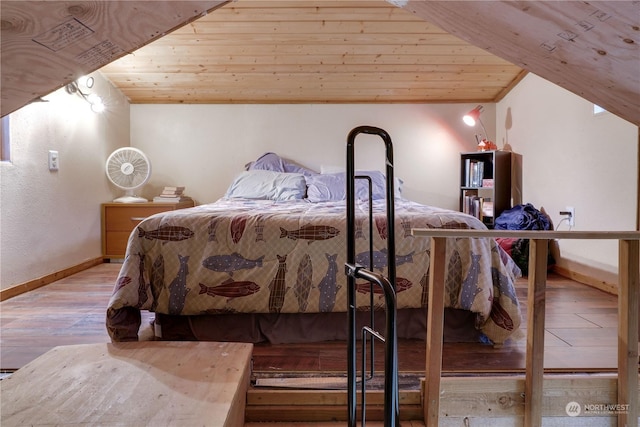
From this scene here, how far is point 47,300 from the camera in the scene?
2.78m

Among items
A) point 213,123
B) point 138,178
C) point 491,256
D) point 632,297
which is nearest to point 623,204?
point 491,256

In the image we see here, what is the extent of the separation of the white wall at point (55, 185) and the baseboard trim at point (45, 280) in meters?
0.03

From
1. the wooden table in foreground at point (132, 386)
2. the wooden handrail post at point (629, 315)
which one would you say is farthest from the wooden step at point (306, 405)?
the wooden handrail post at point (629, 315)

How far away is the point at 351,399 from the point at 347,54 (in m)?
3.16

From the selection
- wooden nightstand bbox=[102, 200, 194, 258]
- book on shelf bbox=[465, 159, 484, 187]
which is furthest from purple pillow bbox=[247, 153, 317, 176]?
book on shelf bbox=[465, 159, 484, 187]

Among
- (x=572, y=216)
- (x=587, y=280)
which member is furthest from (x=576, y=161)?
(x=587, y=280)

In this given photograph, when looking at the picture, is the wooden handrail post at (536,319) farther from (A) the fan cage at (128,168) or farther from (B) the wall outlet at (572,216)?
(A) the fan cage at (128,168)

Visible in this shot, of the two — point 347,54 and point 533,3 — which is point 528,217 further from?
point 533,3

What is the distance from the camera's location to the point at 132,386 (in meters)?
1.29

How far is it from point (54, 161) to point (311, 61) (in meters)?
2.20

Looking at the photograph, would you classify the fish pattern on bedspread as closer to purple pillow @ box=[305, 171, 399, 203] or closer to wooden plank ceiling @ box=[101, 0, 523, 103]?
purple pillow @ box=[305, 171, 399, 203]

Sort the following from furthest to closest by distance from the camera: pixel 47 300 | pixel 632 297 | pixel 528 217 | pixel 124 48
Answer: pixel 528 217 → pixel 47 300 → pixel 632 297 → pixel 124 48

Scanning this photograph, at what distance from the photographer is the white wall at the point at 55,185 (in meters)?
2.91

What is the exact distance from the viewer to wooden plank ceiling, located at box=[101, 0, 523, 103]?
3.21 m
